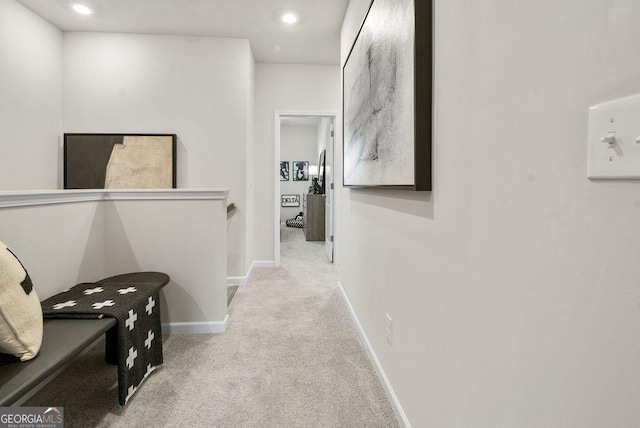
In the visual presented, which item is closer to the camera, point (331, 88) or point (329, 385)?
point (329, 385)

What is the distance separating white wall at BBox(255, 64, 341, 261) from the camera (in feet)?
14.0

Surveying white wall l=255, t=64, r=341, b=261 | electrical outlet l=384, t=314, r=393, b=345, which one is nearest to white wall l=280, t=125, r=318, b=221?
white wall l=255, t=64, r=341, b=261

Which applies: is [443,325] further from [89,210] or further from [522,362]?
[89,210]

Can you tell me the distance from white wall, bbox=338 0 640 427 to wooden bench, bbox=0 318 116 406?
1240 mm

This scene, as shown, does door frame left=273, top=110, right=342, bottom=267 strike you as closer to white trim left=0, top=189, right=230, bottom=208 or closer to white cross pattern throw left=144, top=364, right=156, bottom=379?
white trim left=0, top=189, right=230, bottom=208

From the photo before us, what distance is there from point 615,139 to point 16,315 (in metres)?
1.61

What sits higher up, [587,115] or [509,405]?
[587,115]

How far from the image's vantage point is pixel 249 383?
179 centimetres

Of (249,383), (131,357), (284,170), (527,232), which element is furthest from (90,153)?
(284,170)

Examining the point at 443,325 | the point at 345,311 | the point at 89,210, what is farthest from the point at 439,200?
the point at 89,210

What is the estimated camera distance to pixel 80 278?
6.86 feet

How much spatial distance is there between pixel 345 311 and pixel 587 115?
8.08 ft

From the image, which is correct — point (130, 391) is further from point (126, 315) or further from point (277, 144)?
point (277, 144)

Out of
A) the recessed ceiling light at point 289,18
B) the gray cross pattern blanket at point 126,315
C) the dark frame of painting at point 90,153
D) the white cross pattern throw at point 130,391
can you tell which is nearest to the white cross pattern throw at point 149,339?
the gray cross pattern blanket at point 126,315
